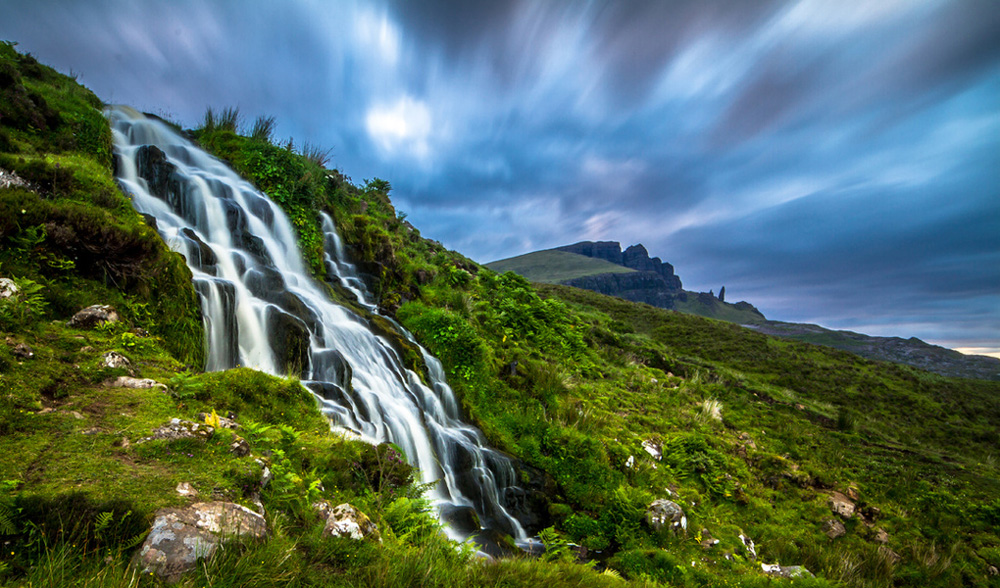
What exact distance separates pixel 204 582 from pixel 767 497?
416 inches

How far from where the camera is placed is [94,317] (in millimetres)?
5023

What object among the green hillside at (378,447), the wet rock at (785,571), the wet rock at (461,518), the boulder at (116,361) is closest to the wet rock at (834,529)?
the green hillside at (378,447)

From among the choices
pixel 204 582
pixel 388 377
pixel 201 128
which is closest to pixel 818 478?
pixel 388 377

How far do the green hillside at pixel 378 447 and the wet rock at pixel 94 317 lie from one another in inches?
4.6

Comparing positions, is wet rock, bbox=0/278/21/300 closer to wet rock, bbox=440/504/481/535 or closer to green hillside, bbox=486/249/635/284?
wet rock, bbox=440/504/481/535

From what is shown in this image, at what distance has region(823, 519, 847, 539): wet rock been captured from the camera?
7766mm

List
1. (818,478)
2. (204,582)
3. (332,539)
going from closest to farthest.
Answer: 1. (204,582)
2. (332,539)
3. (818,478)

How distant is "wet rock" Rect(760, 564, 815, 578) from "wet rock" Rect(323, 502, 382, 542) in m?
6.16

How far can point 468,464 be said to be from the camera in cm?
745

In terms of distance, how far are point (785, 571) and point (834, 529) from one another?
2.87 meters

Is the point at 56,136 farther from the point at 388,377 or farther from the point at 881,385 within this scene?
the point at 881,385

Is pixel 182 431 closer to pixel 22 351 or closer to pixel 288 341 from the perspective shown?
pixel 22 351

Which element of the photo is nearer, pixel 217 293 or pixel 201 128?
pixel 217 293

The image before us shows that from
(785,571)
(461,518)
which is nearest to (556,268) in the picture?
(785,571)
